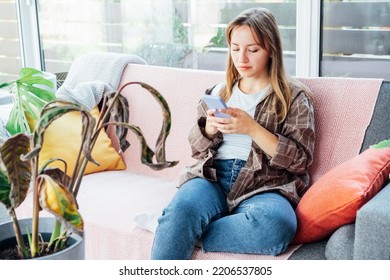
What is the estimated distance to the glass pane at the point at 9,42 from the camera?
336 cm

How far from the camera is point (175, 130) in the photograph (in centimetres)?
223

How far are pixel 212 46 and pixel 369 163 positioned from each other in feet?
4.37

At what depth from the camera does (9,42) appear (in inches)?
134

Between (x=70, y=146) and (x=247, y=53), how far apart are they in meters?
0.73

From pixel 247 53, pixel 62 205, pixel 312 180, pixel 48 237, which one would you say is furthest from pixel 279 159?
pixel 62 205

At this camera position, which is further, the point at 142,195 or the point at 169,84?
the point at 169,84

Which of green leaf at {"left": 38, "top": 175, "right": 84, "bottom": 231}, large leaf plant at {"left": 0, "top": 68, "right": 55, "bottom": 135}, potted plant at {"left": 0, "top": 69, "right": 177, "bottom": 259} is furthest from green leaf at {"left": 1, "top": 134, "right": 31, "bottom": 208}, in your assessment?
large leaf plant at {"left": 0, "top": 68, "right": 55, "bottom": 135}

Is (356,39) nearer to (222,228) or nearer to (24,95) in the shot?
(222,228)

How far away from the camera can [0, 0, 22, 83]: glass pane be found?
3.36 meters

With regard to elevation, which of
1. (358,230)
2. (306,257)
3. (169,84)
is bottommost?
(306,257)

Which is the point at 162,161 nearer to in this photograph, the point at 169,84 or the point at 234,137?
the point at 234,137
